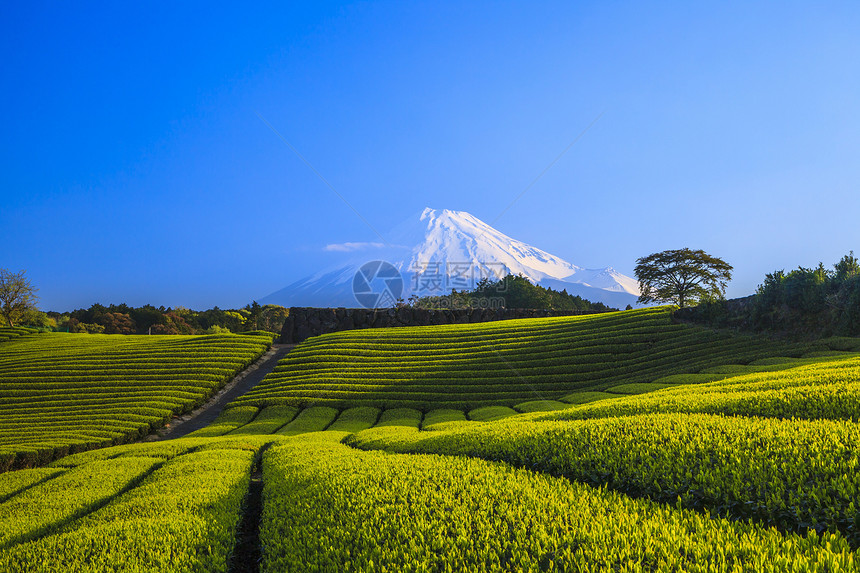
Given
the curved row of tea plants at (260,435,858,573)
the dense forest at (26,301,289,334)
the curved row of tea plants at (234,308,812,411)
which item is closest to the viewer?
the curved row of tea plants at (260,435,858,573)

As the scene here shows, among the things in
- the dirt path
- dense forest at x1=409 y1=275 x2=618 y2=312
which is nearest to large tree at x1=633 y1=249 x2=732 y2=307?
dense forest at x1=409 y1=275 x2=618 y2=312

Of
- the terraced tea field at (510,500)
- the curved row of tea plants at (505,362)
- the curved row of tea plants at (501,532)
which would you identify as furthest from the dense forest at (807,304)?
the curved row of tea plants at (501,532)

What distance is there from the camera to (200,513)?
584 centimetres

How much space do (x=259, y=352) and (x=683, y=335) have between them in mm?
26541

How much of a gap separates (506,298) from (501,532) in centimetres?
5939

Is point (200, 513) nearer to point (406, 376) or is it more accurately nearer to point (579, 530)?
point (579, 530)

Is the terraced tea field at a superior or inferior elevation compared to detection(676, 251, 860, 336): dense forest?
inferior

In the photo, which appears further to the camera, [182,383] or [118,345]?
[118,345]

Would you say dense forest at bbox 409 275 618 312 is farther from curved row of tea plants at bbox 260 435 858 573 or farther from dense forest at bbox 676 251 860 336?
curved row of tea plants at bbox 260 435 858 573

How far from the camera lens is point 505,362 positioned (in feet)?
78.1

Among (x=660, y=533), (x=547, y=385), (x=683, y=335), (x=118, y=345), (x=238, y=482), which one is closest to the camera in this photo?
(x=660, y=533)

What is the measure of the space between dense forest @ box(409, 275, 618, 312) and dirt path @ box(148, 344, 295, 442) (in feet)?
91.5

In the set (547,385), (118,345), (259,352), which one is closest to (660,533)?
(547,385)

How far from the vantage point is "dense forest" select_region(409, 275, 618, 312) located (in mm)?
60062
